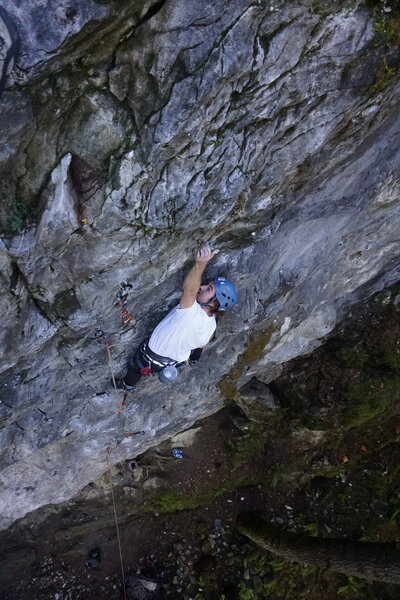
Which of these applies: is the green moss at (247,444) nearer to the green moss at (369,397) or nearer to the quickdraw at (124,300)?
the green moss at (369,397)

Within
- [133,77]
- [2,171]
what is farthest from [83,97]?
[2,171]

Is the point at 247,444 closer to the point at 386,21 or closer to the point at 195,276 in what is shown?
the point at 195,276

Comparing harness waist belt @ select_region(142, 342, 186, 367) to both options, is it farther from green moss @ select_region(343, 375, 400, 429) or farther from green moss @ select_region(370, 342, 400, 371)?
green moss @ select_region(370, 342, 400, 371)

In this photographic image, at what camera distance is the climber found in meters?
5.68

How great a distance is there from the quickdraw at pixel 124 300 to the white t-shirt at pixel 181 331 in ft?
1.51

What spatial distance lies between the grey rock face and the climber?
0.26 m

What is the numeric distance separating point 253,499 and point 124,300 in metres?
8.63

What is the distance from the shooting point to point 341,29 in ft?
13.6

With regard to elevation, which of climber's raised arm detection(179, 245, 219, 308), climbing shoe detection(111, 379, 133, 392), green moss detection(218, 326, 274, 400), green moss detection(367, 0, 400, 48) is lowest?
green moss detection(218, 326, 274, 400)

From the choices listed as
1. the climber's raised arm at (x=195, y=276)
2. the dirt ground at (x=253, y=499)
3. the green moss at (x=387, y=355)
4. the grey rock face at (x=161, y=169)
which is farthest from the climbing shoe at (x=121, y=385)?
the green moss at (x=387, y=355)

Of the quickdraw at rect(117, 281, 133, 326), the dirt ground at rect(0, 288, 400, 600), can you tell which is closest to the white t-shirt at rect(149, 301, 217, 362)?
the quickdraw at rect(117, 281, 133, 326)

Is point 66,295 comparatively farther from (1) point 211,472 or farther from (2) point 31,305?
(1) point 211,472

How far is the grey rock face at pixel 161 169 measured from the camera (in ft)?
12.3

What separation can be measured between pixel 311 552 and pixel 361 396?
3516mm
